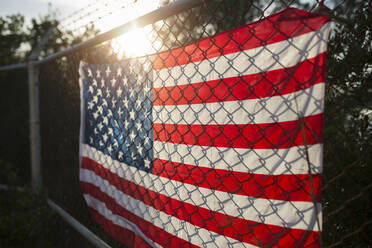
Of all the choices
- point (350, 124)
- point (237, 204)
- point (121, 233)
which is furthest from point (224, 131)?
point (121, 233)

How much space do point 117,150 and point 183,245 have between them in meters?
0.92

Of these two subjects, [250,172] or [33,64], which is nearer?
[250,172]

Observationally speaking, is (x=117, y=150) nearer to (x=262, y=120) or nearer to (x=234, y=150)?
(x=234, y=150)

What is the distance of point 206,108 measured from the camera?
1377 mm

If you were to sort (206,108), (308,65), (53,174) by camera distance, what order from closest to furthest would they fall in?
1. (308,65)
2. (206,108)
3. (53,174)

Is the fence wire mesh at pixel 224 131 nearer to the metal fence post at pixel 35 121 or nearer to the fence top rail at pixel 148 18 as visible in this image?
the fence top rail at pixel 148 18

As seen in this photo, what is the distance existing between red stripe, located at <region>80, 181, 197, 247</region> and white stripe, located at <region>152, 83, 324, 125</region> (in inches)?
27.8

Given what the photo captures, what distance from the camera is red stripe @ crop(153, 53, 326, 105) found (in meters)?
1.00

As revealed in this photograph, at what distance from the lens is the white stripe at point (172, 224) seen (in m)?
1.36

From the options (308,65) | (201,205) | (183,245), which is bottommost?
(183,245)

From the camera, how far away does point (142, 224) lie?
181cm

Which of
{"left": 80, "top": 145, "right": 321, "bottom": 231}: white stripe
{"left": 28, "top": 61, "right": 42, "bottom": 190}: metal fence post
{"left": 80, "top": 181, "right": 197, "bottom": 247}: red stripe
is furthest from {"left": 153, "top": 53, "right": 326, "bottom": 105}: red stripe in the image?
{"left": 28, "top": 61, "right": 42, "bottom": 190}: metal fence post

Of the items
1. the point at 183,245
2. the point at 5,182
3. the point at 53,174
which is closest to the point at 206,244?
the point at 183,245

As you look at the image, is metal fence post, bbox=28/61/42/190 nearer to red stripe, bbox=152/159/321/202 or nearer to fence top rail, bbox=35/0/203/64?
fence top rail, bbox=35/0/203/64
